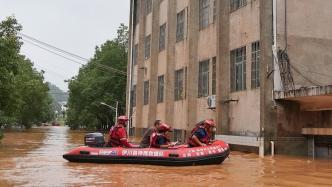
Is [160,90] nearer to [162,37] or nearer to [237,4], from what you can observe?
[162,37]

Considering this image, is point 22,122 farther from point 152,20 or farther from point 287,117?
point 287,117

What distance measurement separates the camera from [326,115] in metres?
20.8

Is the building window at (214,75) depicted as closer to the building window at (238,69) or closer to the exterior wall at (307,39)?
the building window at (238,69)

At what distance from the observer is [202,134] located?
16516 mm

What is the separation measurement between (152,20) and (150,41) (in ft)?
6.08

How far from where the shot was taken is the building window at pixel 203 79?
27.6 m

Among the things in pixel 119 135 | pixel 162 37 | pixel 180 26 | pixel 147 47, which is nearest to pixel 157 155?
pixel 119 135

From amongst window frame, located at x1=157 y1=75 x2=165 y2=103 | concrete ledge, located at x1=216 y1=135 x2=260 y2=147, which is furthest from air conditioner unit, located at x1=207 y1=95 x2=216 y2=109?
window frame, located at x1=157 y1=75 x2=165 y2=103

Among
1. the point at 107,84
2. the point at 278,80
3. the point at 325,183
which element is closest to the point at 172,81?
the point at 278,80

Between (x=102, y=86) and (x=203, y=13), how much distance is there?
3544 cm

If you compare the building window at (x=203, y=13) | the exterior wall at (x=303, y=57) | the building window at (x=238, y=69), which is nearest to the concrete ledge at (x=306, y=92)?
the exterior wall at (x=303, y=57)

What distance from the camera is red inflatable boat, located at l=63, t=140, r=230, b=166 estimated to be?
15.6 meters

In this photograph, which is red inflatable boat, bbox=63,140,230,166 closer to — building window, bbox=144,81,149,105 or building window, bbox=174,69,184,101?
building window, bbox=174,69,184,101

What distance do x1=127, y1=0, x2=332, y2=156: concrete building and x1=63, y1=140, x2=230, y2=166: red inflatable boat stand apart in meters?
5.59
